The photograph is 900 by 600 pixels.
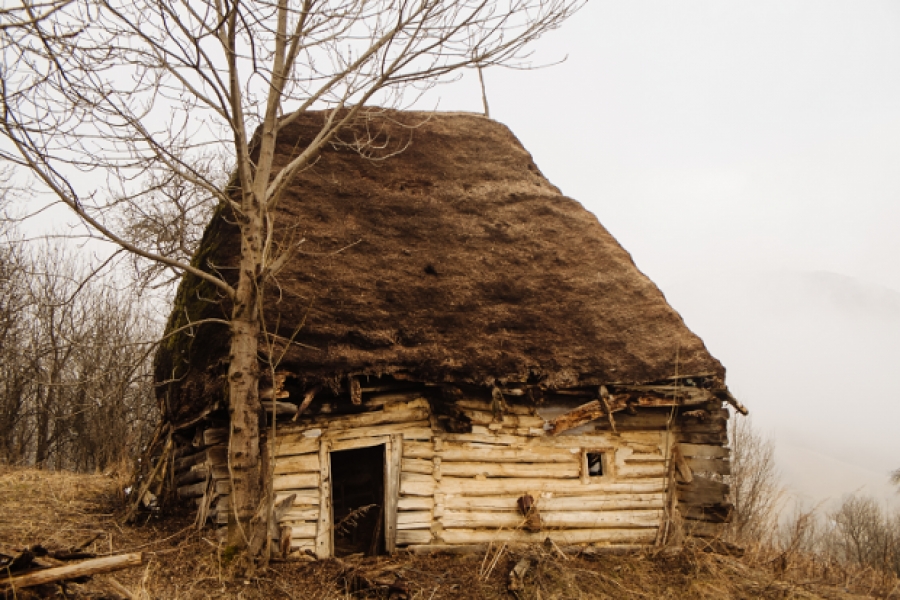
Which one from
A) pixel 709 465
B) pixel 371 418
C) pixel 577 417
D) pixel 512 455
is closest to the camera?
pixel 371 418

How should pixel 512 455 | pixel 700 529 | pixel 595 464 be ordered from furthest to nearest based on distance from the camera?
pixel 595 464, pixel 700 529, pixel 512 455

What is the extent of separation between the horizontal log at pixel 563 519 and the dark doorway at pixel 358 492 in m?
1.65

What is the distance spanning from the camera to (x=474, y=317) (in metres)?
7.49

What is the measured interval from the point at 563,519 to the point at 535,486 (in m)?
0.48

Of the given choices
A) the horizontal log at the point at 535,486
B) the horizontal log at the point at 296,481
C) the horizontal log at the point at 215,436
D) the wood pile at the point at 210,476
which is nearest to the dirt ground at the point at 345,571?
the wood pile at the point at 210,476

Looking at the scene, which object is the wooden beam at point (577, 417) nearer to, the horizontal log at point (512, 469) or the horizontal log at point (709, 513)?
the horizontal log at point (512, 469)

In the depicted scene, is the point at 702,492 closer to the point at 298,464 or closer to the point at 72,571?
the point at 298,464

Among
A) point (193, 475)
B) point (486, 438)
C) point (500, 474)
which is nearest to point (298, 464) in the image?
point (193, 475)

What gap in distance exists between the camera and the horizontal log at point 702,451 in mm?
7727

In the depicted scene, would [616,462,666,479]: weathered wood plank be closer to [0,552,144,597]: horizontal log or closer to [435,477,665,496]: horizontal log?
[435,477,665,496]: horizontal log

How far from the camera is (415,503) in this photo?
22.1 ft

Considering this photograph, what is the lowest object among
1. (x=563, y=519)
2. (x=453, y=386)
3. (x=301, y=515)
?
(x=563, y=519)

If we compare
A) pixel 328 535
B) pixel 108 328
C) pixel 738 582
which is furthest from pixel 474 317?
pixel 108 328

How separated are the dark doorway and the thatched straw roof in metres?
2.21
